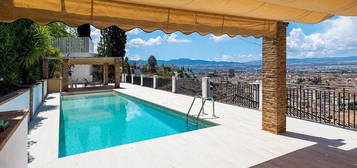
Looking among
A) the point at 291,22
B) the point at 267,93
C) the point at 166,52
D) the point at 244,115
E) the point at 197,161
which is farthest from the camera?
the point at 166,52

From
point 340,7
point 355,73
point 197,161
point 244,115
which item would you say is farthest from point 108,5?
point 355,73

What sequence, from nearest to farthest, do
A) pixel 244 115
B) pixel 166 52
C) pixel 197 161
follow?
1. pixel 197 161
2. pixel 244 115
3. pixel 166 52

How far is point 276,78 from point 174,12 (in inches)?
115

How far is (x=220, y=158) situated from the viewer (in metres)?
3.89

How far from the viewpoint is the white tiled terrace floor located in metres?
3.69

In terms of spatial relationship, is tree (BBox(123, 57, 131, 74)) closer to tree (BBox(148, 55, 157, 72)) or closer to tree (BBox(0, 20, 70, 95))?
tree (BBox(148, 55, 157, 72))

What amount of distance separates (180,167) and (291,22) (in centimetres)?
395

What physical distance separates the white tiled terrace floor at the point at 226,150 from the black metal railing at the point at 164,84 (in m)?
10.00

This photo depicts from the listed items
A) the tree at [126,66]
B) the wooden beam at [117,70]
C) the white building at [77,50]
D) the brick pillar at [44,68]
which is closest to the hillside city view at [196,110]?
the brick pillar at [44,68]

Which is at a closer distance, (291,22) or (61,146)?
(291,22)

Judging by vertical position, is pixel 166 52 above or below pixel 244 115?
above

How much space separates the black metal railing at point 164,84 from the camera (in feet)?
51.5

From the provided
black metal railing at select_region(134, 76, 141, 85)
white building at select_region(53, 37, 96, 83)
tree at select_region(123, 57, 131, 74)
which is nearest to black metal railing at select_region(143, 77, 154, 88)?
black metal railing at select_region(134, 76, 141, 85)

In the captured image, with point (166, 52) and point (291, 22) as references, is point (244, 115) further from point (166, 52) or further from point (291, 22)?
point (166, 52)
